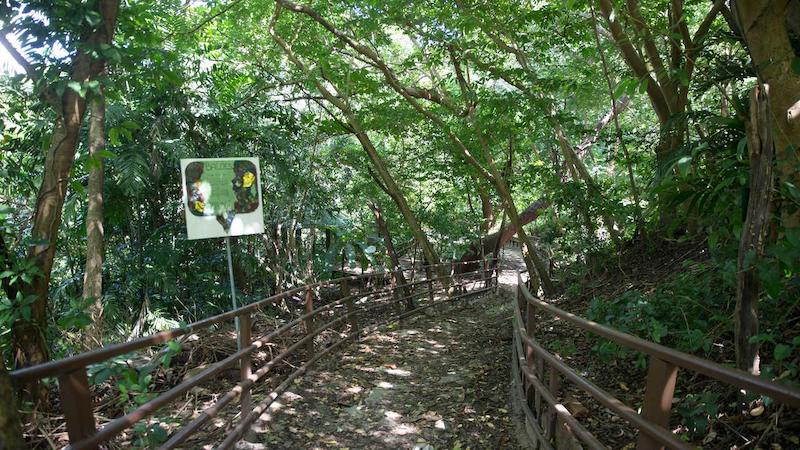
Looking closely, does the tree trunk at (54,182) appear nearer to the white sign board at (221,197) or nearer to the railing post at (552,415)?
the white sign board at (221,197)

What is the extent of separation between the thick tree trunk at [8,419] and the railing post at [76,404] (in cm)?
23

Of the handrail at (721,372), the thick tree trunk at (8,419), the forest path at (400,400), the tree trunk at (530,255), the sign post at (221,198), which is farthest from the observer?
the tree trunk at (530,255)

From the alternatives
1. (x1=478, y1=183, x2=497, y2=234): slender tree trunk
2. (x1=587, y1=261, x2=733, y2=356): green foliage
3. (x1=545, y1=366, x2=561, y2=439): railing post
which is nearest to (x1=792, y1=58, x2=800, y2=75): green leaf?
(x1=587, y1=261, x2=733, y2=356): green foliage

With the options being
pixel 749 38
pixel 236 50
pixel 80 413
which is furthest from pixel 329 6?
pixel 80 413

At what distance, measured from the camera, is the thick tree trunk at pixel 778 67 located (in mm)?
3295

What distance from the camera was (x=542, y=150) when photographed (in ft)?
55.9

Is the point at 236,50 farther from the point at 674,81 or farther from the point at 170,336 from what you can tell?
the point at 170,336

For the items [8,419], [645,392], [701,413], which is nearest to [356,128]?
[701,413]

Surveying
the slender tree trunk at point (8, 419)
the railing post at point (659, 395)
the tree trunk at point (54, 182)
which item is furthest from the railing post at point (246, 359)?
the railing post at point (659, 395)

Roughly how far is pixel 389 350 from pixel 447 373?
4.26 ft

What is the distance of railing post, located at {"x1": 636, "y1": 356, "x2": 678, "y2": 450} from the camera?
2092 mm

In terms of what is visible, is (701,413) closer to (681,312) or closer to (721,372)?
(721,372)

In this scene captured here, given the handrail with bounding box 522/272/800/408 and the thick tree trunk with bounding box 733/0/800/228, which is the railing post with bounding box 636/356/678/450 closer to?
the handrail with bounding box 522/272/800/408

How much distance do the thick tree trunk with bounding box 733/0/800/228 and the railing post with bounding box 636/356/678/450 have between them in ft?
5.63
